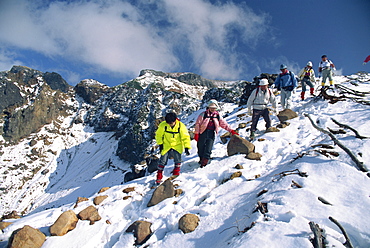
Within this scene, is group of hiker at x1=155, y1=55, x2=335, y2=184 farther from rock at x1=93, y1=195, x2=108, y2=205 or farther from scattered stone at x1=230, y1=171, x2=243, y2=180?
rock at x1=93, y1=195, x2=108, y2=205

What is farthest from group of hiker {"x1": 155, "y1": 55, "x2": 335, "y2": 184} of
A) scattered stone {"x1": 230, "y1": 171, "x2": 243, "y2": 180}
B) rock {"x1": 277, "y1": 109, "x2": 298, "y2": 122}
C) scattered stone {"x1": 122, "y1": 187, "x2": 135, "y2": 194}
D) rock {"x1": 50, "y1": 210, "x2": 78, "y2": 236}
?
rock {"x1": 50, "y1": 210, "x2": 78, "y2": 236}

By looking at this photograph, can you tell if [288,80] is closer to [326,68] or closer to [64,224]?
[326,68]

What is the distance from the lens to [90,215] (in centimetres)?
496

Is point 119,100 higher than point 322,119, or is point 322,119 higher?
point 119,100

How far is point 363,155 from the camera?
4148 millimetres

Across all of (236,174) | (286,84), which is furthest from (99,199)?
(286,84)

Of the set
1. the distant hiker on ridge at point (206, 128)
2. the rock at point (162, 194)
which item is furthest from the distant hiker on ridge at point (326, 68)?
Result: the rock at point (162, 194)

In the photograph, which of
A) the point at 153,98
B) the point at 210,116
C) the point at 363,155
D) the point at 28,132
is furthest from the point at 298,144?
the point at 28,132

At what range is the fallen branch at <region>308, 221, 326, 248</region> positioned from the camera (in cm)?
215

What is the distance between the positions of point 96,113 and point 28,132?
1838 inches

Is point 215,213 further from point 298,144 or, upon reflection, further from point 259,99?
point 259,99

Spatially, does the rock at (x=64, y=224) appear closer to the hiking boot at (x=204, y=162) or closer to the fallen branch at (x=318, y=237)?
the hiking boot at (x=204, y=162)

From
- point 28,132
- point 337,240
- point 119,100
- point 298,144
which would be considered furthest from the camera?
point 119,100

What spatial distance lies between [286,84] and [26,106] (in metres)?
179
